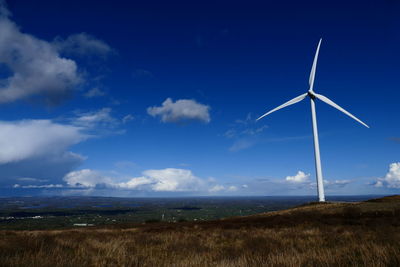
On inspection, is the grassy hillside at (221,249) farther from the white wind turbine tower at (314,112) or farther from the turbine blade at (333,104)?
the turbine blade at (333,104)

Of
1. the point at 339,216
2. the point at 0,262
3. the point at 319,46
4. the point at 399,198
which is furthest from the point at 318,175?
the point at 0,262

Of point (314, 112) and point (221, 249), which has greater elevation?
point (314, 112)

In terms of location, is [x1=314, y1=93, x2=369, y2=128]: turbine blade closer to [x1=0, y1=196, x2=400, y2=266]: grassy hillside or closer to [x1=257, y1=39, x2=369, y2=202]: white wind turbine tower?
[x1=257, y1=39, x2=369, y2=202]: white wind turbine tower

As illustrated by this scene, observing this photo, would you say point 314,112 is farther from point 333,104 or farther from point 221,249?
point 221,249

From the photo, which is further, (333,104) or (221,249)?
(333,104)

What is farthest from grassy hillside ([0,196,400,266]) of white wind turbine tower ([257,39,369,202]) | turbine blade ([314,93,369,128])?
turbine blade ([314,93,369,128])

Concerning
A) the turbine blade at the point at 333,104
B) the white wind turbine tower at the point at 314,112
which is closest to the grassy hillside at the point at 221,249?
the white wind turbine tower at the point at 314,112

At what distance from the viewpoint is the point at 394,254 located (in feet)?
27.5

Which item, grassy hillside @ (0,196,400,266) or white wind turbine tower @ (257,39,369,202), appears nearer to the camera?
grassy hillside @ (0,196,400,266)

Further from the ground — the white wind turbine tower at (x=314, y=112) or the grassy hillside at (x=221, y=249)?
the white wind turbine tower at (x=314, y=112)

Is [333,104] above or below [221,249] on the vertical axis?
above

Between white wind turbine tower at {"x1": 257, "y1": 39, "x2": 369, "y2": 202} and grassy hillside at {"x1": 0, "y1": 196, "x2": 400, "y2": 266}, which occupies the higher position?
white wind turbine tower at {"x1": 257, "y1": 39, "x2": 369, "y2": 202}

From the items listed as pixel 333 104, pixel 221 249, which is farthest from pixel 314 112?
pixel 221 249

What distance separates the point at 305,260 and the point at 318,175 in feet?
141
